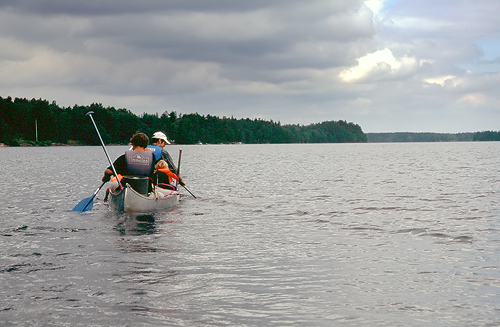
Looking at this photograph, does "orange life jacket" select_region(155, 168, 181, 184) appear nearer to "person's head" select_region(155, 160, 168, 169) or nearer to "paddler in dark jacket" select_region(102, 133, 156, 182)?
Answer: "person's head" select_region(155, 160, 168, 169)

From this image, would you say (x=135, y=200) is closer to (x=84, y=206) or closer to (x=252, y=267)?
(x=84, y=206)

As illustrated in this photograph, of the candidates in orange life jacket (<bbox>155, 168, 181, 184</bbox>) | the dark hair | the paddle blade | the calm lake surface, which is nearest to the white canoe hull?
the calm lake surface

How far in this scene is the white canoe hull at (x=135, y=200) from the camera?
17.8 meters

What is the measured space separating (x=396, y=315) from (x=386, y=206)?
1456cm

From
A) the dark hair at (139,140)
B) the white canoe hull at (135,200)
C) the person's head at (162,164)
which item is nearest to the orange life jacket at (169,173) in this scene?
the person's head at (162,164)

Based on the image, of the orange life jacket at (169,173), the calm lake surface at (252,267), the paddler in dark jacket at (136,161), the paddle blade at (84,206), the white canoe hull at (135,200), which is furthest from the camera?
the orange life jacket at (169,173)

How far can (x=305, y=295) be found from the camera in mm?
8531

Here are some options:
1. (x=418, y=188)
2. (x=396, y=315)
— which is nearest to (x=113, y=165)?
(x=396, y=315)

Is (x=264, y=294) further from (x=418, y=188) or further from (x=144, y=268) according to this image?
(x=418, y=188)

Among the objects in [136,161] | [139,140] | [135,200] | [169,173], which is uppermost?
[139,140]

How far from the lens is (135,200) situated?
1812 centimetres

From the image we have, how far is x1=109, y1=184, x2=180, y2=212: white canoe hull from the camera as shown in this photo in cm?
1781

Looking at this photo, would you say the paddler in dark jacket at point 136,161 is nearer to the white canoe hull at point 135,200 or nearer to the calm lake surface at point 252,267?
the white canoe hull at point 135,200

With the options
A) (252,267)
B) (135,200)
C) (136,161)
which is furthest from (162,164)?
(252,267)
